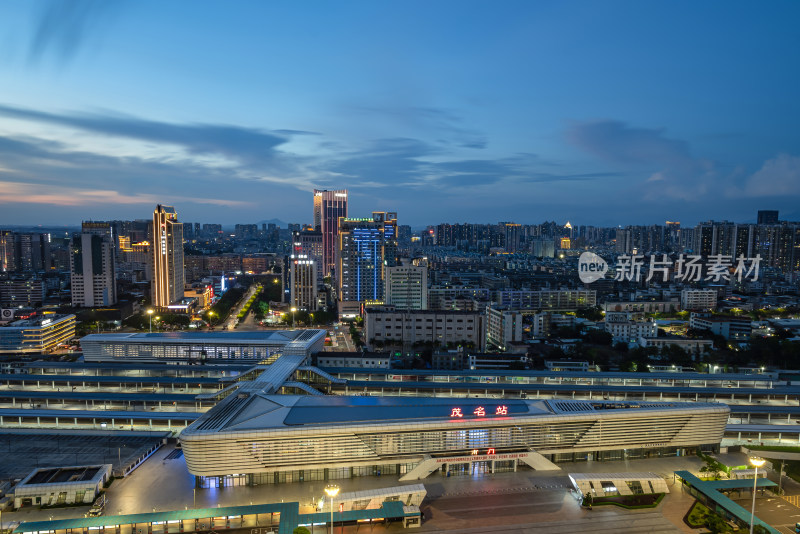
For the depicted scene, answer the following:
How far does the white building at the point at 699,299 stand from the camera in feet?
99.0

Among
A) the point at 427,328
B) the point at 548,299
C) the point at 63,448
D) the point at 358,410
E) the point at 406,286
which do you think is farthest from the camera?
the point at 548,299

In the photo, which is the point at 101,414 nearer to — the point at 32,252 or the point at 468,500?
the point at 468,500

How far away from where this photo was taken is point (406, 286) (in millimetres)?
27422

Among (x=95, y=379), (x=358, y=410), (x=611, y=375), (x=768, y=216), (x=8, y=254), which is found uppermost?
(x=768, y=216)

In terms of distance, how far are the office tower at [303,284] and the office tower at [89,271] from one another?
10.1 m

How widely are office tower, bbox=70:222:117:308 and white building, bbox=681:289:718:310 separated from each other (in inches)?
1246

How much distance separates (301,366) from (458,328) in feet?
27.7

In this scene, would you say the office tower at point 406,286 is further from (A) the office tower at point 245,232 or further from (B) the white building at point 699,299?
(A) the office tower at point 245,232

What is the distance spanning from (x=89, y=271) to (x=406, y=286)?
670 inches

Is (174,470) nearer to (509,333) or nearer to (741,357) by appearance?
(509,333)

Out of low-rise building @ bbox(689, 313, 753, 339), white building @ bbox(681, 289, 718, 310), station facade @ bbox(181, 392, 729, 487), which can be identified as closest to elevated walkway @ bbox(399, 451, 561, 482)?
station facade @ bbox(181, 392, 729, 487)

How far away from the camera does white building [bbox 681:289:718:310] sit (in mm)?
30172

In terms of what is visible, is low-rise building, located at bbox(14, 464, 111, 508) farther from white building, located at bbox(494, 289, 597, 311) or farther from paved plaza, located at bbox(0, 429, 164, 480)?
white building, located at bbox(494, 289, 597, 311)

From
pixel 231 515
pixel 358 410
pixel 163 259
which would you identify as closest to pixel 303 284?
pixel 163 259
